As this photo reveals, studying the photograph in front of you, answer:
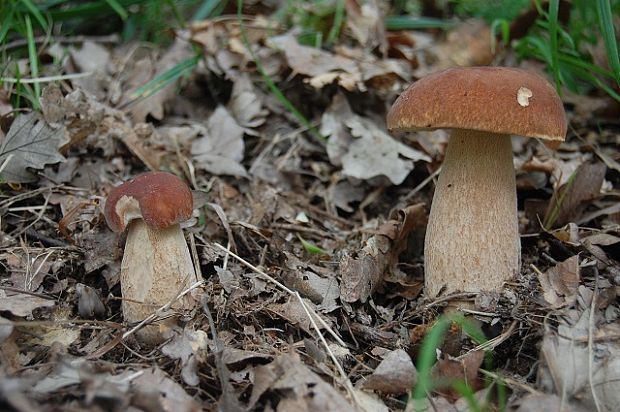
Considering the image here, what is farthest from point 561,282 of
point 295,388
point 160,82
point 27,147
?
point 160,82

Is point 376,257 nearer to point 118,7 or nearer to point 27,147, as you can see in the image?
point 27,147

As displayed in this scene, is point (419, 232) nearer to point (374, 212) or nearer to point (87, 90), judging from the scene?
point (374, 212)

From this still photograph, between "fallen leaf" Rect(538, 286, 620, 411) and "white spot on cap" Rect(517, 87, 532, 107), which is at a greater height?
"white spot on cap" Rect(517, 87, 532, 107)

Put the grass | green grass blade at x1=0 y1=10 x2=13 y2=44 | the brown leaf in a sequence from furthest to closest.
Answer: green grass blade at x1=0 y1=10 x2=13 y2=44 → the brown leaf → the grass

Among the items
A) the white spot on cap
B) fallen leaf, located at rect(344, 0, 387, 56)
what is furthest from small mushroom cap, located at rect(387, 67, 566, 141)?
fallen leaf, located at rect(344, 0, 387, 56)

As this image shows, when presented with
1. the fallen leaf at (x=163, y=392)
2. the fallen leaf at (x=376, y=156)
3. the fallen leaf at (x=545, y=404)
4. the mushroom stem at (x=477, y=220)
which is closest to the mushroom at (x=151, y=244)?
the fallen leaf at (x=163, y=392)

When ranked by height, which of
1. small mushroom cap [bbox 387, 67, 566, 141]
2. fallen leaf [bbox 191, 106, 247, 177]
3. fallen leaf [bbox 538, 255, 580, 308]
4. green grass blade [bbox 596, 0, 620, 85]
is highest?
green grass blade [bbox 596, 0, 620, 85]

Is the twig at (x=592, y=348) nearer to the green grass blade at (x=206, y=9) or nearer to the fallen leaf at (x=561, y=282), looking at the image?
the fallen leaf at (x=561, y=282)

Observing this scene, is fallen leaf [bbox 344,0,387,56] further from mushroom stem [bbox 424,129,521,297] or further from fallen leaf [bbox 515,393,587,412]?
fallen leaf [bbox 515,393,587,412]
